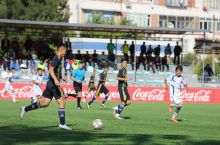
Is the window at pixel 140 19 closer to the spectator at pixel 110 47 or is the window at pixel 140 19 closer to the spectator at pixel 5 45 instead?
the spectator at pixel 110 47

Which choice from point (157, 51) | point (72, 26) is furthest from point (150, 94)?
point (72, 26)

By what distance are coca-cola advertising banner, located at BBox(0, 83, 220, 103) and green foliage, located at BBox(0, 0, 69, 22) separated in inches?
1135

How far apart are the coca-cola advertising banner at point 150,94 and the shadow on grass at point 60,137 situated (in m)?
23.7

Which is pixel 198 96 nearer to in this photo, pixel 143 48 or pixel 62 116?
pixel 143 48

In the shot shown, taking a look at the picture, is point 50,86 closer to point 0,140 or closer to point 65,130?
point 65,130

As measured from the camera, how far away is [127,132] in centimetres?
1521

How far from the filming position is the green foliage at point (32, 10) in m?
67.9

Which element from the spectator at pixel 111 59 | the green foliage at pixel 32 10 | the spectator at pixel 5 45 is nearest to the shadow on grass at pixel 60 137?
the spectator at pixel 5 45

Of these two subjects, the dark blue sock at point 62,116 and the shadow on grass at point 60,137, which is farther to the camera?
the dark blue sock at point 62,116

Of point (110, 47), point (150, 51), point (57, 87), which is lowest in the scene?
point (150, 51)

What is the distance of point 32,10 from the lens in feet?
224

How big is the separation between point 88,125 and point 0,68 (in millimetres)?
26794

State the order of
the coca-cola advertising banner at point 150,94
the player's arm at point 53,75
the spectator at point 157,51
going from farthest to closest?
the spectator at point 157,51 < the coca-cola advertising banner at point 150,94 < the player's arm at point 53,75

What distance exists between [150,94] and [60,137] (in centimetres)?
2925
